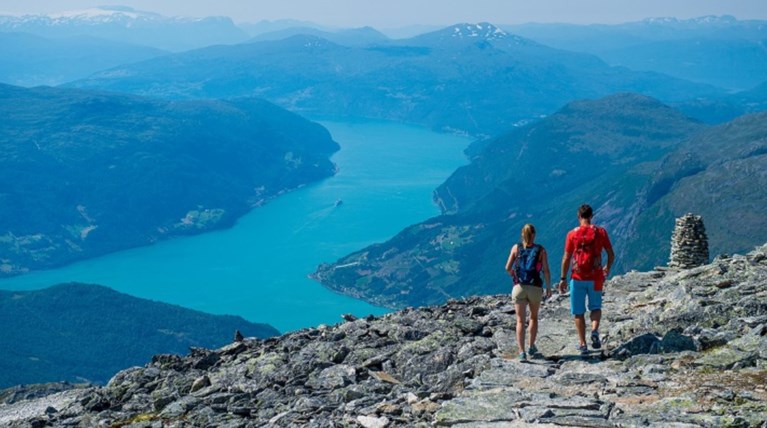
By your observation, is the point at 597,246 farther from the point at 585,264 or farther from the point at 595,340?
the point at 595,340

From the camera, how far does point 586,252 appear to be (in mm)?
18766

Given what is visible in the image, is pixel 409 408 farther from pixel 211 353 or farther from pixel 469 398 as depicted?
pixel 211 353

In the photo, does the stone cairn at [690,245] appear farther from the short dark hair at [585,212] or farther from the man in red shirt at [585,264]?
the short dark hair at [585,212]

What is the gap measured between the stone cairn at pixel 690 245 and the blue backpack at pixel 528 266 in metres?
13.0

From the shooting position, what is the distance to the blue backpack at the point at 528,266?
18.6 metres

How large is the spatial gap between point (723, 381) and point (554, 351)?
5047mm

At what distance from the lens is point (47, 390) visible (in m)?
41.0

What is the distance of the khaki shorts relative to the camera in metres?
18.8

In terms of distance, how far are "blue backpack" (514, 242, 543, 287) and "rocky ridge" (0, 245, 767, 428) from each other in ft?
5.93

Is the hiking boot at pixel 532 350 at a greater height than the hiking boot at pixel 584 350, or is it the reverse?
the hiking boot at pixel 584 350

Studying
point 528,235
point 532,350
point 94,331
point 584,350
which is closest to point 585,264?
point 528,235

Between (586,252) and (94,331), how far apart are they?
540 ft

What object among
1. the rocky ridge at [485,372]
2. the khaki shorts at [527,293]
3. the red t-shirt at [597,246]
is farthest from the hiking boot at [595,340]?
the khaki shorts at [527,293]

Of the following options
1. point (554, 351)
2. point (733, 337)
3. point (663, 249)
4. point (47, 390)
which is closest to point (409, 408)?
point (554, 351)
